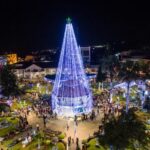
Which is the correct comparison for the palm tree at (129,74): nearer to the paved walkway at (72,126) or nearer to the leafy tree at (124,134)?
the paved walkway at (72,126)

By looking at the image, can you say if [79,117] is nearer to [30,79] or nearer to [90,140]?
[90,140]

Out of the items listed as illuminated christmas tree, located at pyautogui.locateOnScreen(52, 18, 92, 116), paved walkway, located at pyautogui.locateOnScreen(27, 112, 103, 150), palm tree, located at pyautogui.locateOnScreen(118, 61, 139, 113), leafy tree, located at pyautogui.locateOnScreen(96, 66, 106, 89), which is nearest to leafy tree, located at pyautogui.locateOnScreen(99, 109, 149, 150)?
paved walkway, located at pyautogui.locateOnScreen(27, 112, 103, 150)

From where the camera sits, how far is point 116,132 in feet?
86.1

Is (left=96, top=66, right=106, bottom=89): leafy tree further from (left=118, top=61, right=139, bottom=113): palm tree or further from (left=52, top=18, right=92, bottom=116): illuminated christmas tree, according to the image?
(left=118, top=61, right=139, bottom=113): palm tree

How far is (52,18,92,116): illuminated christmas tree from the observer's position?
44844mm

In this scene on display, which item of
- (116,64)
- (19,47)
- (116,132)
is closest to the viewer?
(116,132)

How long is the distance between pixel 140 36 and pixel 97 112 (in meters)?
88.7

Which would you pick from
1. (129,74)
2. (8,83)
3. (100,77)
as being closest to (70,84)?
(129,74)

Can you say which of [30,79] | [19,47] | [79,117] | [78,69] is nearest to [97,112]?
[79,117]

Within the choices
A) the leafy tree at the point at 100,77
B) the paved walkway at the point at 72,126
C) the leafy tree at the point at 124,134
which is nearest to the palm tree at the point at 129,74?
the paved walkway at the point at 72,126

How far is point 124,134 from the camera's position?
26.2 metres

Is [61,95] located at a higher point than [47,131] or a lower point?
higher

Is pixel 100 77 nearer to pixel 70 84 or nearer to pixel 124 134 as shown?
pixel 70 84

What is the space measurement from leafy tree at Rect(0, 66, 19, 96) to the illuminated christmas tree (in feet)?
31.7
